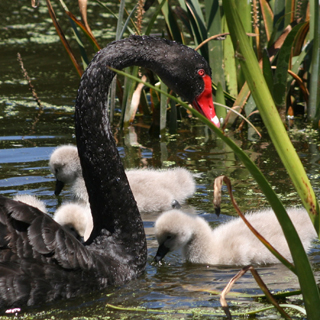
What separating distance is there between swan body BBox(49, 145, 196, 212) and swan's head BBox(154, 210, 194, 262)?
0.72 meters

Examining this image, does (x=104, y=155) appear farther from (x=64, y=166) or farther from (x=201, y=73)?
(x=64, y=166)

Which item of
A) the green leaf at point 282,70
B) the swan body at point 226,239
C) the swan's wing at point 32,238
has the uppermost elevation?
the green leaf at point 282,70

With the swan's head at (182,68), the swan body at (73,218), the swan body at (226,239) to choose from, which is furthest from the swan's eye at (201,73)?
the swan body at (73,218)

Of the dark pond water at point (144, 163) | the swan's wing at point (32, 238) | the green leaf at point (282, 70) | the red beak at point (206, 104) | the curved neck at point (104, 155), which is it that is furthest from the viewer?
the green leaf at point (282, 70)

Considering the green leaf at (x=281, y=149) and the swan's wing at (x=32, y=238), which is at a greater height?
the green leaf at (x=281, y=149)

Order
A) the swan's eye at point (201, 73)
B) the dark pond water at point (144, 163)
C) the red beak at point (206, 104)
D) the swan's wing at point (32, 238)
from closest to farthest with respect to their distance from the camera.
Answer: the swan's wing at point (32, 238) → the dark pond water at point (144, 163) → the swan's eye at point (201, 73) → the red beak at point (206, 104)

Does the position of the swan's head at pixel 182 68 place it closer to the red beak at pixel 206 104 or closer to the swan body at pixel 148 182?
the red beak at pixel 206 104

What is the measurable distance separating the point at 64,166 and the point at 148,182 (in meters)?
0.57

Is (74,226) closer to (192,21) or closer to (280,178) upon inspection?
(280,178)

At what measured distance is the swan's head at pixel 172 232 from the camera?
3105 mm

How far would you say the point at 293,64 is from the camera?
17.3 feet

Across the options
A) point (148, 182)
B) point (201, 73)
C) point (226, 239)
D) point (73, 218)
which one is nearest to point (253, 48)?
point (148, 182)

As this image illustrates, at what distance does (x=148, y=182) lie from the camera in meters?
3.96

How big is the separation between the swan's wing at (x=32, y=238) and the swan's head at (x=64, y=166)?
4.83 feet
